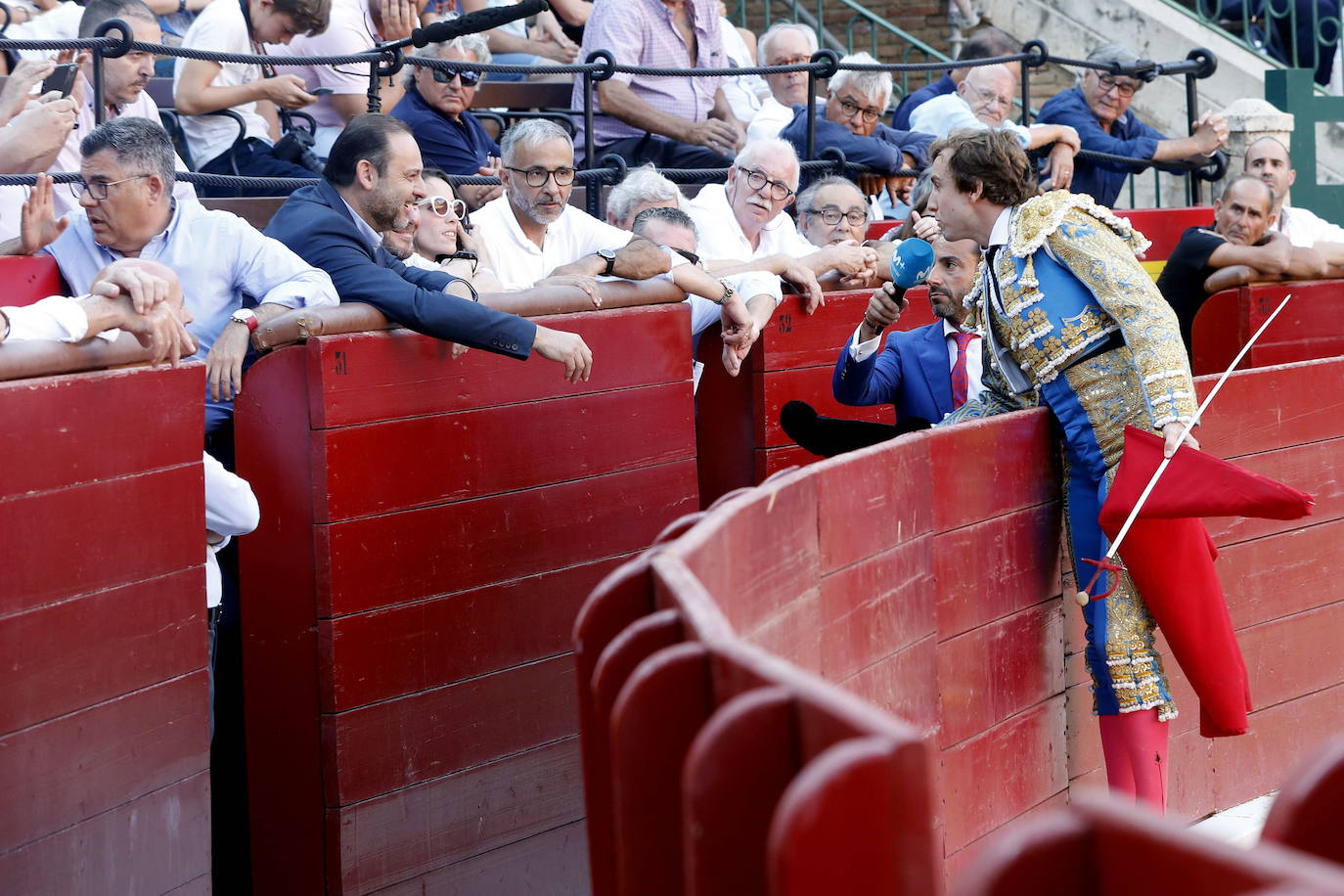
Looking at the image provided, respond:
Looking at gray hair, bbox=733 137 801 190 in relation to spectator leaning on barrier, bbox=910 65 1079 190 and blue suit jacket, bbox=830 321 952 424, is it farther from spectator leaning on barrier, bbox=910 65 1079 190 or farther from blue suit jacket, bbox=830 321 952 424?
spectator leaning on barrier, bbox=910 65 1079 190

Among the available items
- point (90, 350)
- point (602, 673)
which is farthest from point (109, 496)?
point (602, 673)

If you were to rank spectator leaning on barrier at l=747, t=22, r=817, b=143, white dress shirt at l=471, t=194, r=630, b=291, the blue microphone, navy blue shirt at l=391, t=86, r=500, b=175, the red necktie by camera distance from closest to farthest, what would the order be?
the blue microphone → the red necktie → white dress shirt at l=471, t=194, r=630, b=291 → navy blue shirt at l=391, t=86, r=500, b=175 → spectator leaning on barrier at l=747, t=22, r=817, b=143

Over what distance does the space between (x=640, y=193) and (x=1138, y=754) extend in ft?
7.39

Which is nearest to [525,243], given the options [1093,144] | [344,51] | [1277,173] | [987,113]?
[344,51]

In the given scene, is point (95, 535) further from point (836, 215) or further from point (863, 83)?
point (863, 83)

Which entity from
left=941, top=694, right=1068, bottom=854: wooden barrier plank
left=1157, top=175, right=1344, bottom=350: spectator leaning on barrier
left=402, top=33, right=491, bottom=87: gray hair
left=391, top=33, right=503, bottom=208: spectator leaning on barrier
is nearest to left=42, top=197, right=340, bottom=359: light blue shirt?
left=941, top=694, right=1068, bottom=854: wooden barrier plank

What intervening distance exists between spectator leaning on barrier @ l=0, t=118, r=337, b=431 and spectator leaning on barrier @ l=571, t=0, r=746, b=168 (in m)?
2.78

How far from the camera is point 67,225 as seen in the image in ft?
11.8

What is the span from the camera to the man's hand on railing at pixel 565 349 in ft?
11.5

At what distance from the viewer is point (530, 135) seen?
4363 millimetres

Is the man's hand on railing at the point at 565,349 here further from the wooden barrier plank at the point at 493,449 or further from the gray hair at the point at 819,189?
the gray hair at the point at 819,189

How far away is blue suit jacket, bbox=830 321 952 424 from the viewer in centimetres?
436

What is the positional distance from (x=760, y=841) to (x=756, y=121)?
17.9 feet

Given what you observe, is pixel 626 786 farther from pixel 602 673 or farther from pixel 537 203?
pixel 537 203
